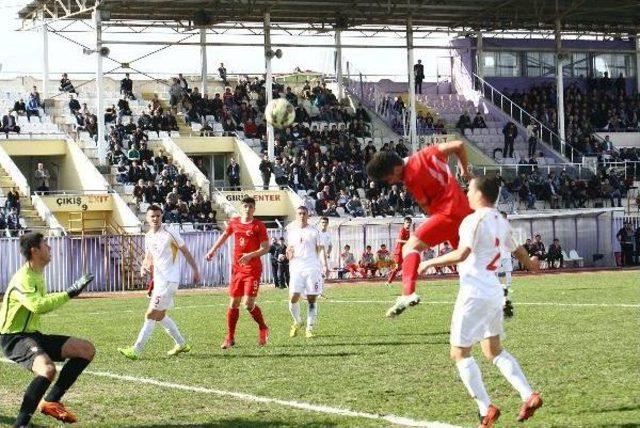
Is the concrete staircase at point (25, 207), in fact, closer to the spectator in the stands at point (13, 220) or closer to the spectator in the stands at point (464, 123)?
the spectator in the stands at point (13, 220)

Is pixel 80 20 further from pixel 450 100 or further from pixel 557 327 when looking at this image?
pixel 557 327

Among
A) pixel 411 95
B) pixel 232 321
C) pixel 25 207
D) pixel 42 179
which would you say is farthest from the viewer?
pixel 411 95

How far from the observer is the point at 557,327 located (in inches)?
803

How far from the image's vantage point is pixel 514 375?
36.0 ft

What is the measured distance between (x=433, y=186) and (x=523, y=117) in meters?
53.8

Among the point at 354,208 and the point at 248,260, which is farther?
the point at 354,208

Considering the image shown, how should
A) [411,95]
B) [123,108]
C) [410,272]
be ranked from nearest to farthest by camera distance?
[410,272]
[123,108]
[411,95]

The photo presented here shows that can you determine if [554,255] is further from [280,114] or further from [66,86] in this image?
[66,86]

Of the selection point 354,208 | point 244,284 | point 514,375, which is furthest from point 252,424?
point 354,208

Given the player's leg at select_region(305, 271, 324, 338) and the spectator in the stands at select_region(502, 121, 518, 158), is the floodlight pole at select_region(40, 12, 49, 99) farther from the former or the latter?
the player's leg at select_region(305, 271, 324, 338)

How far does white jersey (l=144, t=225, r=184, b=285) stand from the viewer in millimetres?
17812

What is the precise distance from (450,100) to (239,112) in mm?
14426

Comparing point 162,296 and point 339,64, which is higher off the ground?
point 339,64

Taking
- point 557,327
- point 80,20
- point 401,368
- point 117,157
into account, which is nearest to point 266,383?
point 401,368
